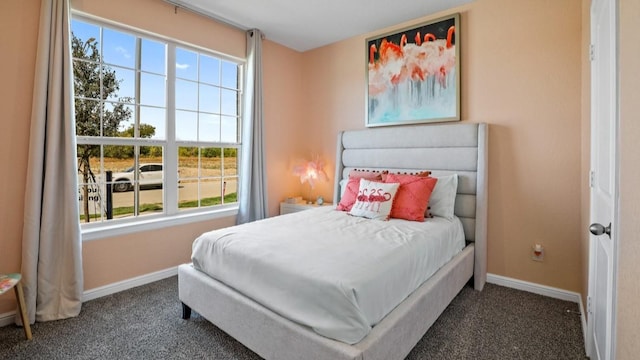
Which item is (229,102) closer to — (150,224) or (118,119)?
(118,119)

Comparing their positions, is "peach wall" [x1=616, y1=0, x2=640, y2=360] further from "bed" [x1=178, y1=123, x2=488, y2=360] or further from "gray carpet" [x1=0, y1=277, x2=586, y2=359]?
"gray carpet" [x1=0, y1=277, x2=586, y2=359]

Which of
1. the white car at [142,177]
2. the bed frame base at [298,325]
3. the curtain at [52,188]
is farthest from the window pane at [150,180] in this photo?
the bed frame base at [298,325]

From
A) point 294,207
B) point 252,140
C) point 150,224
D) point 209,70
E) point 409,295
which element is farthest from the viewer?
point 294,207

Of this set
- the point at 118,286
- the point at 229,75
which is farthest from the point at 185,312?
the point at 229,75

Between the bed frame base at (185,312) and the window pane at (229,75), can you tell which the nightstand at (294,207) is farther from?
the bed frame base at (185,312)

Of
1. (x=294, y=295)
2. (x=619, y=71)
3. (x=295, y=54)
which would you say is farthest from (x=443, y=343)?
(x=295, y=54)

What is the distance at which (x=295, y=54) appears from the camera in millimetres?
4316

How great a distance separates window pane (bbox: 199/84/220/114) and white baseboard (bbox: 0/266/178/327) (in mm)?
1790

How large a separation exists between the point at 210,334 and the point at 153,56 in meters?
2.67

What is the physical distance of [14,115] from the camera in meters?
2.20

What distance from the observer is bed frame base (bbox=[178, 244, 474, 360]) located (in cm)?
137

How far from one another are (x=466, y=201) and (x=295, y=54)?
3.04m

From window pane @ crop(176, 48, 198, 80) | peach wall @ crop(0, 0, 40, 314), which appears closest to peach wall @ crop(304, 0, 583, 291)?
window pane @ crop(176, 48, 198, 80)

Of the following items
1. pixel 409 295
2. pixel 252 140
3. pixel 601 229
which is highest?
pixel 252 140
